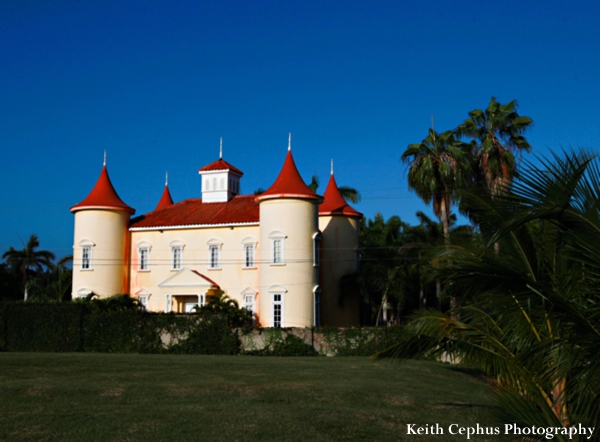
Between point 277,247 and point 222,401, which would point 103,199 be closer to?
point 277,247

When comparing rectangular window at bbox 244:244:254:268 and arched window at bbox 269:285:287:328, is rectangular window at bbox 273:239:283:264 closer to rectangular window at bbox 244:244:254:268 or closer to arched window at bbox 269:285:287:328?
arched window at bbox 269:285:287:328

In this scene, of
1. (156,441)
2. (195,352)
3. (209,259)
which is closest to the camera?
(156,441)

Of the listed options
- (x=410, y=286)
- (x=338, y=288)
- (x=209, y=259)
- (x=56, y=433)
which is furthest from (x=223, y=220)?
(x=56, y=433)

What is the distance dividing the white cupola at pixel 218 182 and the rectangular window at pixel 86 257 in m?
8.57

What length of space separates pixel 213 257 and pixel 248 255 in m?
2.63

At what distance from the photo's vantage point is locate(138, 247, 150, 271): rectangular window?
1794 inches

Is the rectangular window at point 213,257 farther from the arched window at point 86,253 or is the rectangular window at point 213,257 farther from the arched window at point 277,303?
the arched window at point 86,253

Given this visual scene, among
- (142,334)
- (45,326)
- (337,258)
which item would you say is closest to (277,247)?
(337,258)

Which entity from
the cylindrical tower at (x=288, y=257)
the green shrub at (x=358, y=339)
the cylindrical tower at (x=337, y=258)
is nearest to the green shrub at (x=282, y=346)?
the green shrub at (x=358, y=339)

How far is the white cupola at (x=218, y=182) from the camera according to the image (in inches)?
1873

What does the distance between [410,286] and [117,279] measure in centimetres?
1958

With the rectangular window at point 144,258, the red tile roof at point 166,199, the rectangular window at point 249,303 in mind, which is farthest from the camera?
the red tile roof at point 166,199

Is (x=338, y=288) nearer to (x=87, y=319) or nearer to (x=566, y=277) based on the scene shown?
(x=87, y=319)

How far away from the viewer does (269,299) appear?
3991 centimetres
